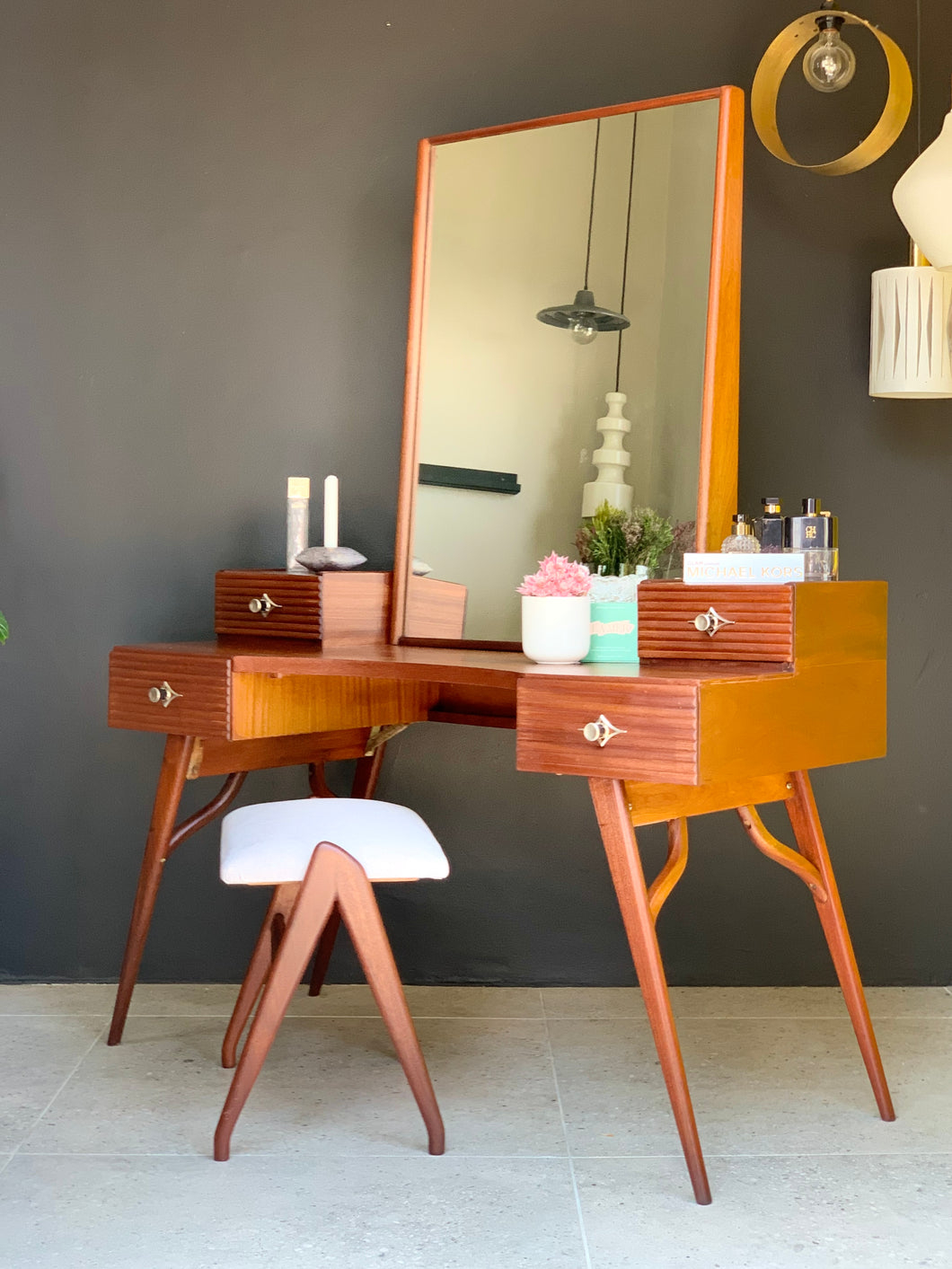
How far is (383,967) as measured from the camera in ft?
5.66

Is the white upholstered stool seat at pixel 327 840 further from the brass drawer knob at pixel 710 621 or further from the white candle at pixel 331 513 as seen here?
the white candle at pixel 331 513

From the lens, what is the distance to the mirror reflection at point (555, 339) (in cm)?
206

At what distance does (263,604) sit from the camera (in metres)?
2.24

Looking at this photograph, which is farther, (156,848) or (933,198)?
(156,848)

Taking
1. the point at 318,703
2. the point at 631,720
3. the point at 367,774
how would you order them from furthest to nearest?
1. the point at 367,774
2. the point at 318,703
3. the point at 631,720

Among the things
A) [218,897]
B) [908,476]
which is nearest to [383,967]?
[218,897]

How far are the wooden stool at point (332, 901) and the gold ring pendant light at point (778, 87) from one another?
1.42 meters

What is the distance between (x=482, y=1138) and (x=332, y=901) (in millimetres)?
468

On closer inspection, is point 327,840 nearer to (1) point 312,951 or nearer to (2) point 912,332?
(1) point 312,951

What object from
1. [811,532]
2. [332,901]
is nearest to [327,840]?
[332,901]

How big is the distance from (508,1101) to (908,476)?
4.71 feet

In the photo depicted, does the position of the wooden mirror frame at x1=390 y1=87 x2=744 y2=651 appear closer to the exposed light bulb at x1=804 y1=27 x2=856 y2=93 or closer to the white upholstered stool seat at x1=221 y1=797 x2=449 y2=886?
the exposed light bulb at x1=804 y1=27 x2=856 y2=93

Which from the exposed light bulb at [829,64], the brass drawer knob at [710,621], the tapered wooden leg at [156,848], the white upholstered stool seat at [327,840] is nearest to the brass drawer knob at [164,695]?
the tapered wooden leg at [156,848]

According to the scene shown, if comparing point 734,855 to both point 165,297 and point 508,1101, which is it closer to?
point 508,1101
